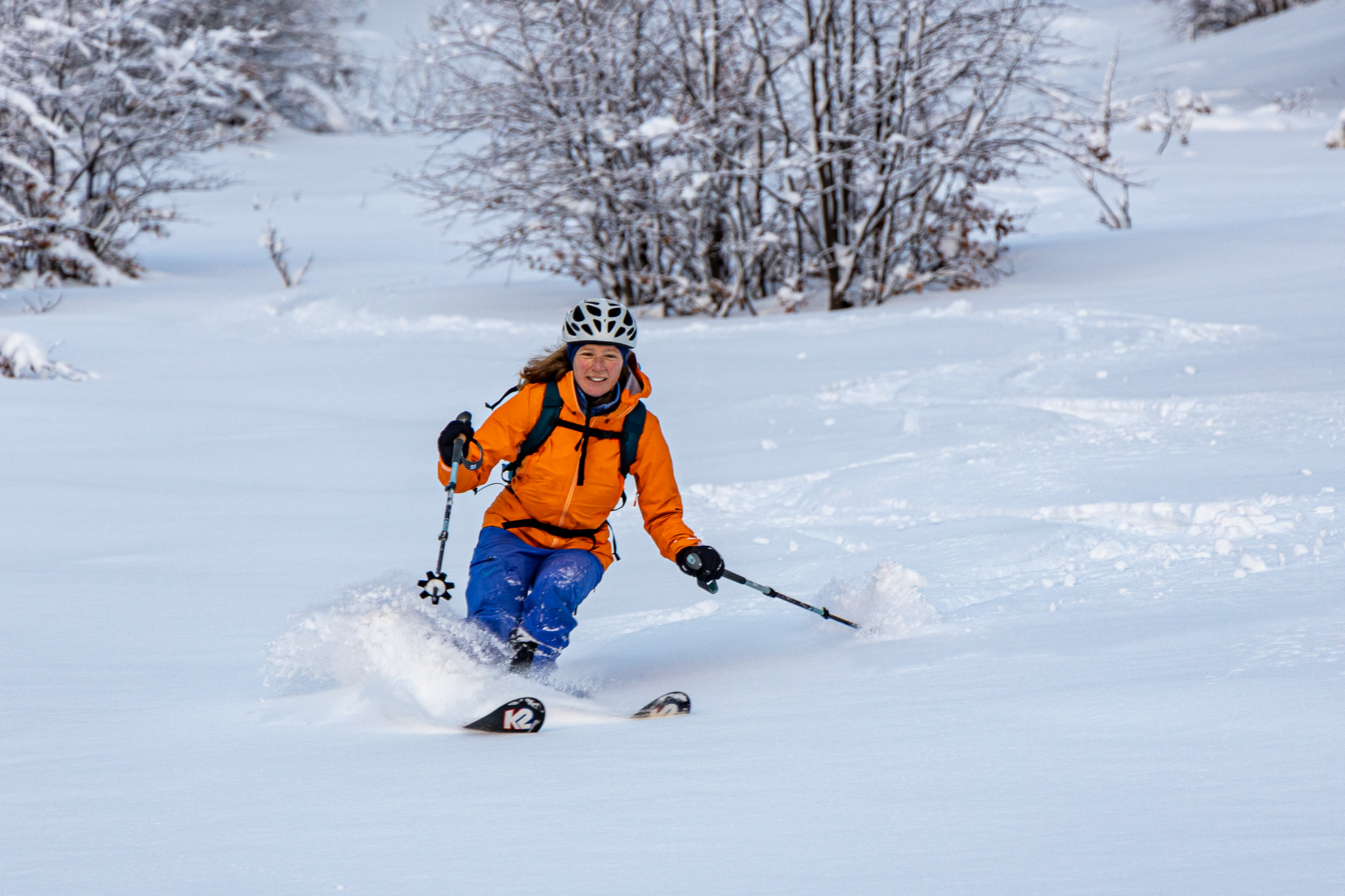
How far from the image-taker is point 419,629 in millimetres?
3123

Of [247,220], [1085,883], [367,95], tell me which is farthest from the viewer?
[367,95]

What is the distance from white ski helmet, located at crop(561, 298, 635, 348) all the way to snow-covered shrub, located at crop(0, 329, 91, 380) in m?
5.60

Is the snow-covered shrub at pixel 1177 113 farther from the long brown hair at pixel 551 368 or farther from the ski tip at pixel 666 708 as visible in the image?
the ski tip at pixel 666 708

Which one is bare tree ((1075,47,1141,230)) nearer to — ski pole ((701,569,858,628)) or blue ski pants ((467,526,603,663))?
ski pole ((701,569,858,628))

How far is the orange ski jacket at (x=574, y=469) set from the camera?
11.5ft

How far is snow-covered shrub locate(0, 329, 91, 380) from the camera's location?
7.66 metres

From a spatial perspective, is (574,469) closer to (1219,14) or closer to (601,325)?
(601,325)

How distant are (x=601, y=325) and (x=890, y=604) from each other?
3.89 feet

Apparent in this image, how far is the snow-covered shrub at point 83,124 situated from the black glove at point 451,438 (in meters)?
11.1

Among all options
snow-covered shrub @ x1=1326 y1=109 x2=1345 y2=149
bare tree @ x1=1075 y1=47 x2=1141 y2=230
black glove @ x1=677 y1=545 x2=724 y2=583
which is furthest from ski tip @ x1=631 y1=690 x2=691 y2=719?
snow-covered shrub @ x1=1326 y1=109 x2=1345 y2=149

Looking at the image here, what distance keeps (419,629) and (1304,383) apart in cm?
502

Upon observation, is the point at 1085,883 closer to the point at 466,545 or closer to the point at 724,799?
the point at 724,799

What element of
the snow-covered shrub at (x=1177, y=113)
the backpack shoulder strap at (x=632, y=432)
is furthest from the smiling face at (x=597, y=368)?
the snow-covered shrub at (x=1177, y=113)

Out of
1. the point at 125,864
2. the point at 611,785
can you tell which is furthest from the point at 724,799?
the point at 125,864
